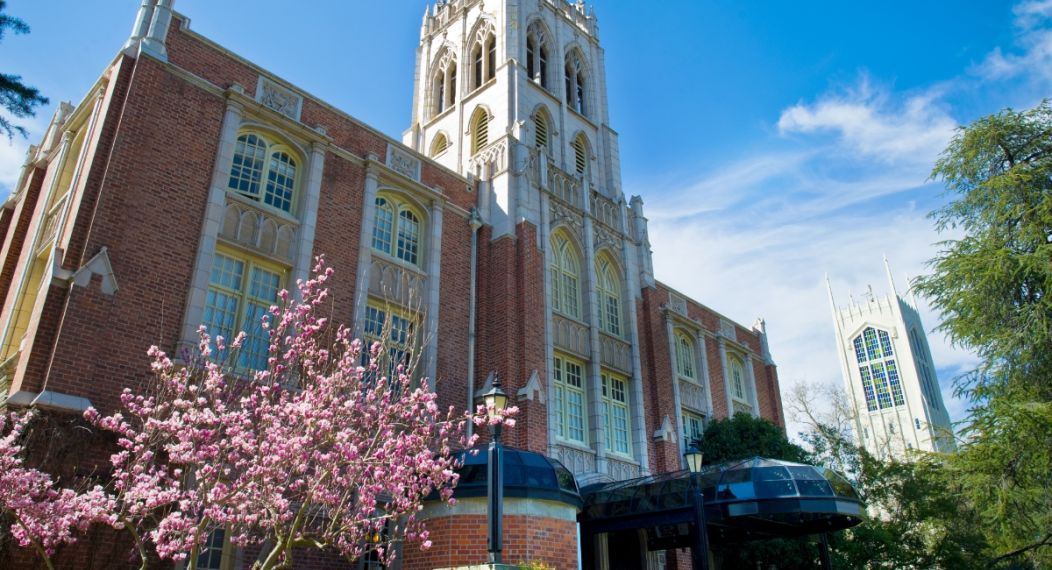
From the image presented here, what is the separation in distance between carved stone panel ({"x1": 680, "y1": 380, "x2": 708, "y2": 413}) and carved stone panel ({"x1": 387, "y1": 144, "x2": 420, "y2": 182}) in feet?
42.2

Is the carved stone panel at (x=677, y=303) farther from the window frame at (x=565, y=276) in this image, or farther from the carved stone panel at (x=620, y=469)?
the carved stone panel at (x=620, y=469)

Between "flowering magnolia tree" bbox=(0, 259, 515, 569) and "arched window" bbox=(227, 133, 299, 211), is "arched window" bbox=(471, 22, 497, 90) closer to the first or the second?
"arched window" bbox=(227, 133, 299, 211)

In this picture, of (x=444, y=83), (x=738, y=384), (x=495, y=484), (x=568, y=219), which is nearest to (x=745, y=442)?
(x=738, y=384)

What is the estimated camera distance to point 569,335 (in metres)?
Result: 22.7

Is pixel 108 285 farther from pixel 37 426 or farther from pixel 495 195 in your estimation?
pixel 495 195

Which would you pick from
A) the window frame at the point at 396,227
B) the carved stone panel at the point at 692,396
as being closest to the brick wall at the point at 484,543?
the window frame at the point at 396,227

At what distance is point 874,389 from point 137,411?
89724 millimetres

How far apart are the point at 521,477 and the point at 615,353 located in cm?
971

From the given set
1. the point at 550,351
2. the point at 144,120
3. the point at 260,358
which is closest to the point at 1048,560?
the point at 550,351

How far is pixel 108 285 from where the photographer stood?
43.7 ft

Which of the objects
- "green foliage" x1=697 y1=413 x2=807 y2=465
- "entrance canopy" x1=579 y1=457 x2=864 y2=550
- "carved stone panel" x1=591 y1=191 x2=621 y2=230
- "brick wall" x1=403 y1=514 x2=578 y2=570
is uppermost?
"carved stone panel" x1=591 y1=191 x2=621 y2=230

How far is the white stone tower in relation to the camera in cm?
8250

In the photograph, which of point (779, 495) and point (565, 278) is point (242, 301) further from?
point (779, 495)

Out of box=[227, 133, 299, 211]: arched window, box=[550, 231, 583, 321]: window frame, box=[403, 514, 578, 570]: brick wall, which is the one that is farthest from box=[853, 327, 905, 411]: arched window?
box=[227, 133, 299, 211]: arched window
